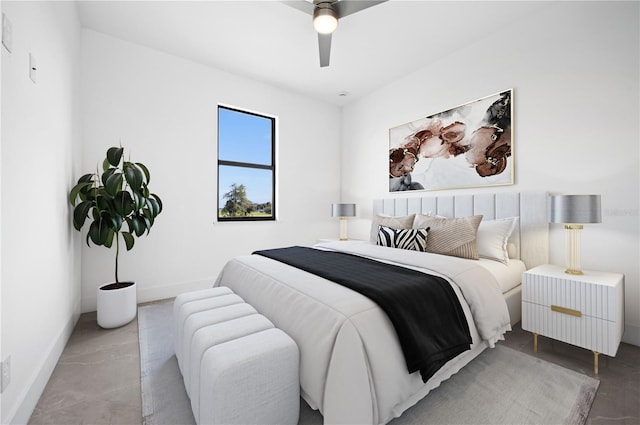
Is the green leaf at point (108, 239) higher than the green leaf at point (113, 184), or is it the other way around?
the green leaf at point (113, 184)

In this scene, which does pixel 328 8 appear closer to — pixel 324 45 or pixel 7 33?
pixel 324 45

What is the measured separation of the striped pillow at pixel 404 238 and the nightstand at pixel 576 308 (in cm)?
82

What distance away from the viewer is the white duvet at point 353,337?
1.15 metres

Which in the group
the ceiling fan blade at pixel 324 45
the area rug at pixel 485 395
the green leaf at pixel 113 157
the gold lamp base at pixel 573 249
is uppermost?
the ceiling fan blade at pixel 324 45

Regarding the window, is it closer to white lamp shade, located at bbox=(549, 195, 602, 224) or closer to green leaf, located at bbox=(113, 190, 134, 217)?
green leaf, located at bbox=(113, 190, 134, 217)

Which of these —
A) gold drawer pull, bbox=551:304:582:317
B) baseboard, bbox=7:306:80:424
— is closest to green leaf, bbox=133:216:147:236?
baseboard, bbox=7:306:80:424

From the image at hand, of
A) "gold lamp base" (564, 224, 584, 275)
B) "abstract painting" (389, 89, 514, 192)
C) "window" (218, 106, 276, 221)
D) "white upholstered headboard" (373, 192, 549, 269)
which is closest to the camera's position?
"gold lamp base" (564, 224, 584, 275)

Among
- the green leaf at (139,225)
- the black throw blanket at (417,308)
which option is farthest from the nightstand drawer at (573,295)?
the green leaf at (139,225)

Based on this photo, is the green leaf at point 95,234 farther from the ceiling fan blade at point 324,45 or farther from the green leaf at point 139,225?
the ceiling fan blade at point 324,45

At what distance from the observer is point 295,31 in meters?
2.75

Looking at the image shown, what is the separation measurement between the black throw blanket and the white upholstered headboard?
145 centimetres

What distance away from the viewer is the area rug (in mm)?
1363

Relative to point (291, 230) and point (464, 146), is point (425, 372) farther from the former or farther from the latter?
point (291, 230)

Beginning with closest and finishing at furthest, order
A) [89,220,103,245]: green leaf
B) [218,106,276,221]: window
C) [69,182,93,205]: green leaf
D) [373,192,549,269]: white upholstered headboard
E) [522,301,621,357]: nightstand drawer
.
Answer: [522,301,621,357]: nightstand drawer → [69,182,93,205]: green leaf → [89,220,103,245]: green leaf → [373,192,549,269]: white upholstered headboard → [218,106,276,221]: window
